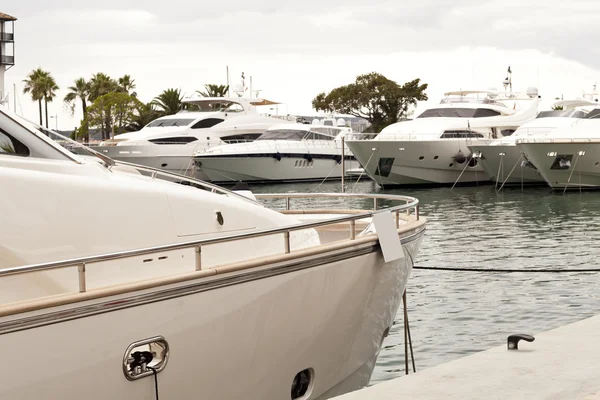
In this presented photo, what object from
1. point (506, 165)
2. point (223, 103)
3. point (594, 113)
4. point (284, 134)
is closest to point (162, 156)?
point (284, 134)

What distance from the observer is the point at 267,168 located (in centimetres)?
4706

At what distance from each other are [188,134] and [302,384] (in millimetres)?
42825

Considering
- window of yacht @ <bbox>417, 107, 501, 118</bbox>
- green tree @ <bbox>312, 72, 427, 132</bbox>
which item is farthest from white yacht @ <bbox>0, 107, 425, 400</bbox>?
green tree @ <bbox>312, 72, 427, 132</bbox>

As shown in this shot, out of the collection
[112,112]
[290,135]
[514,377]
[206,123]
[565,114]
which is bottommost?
[514,377]

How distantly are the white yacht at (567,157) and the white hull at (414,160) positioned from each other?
4379mm

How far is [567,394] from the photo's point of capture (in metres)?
5.91

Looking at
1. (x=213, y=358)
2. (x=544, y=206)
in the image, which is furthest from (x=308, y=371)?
(x=544, y=206)

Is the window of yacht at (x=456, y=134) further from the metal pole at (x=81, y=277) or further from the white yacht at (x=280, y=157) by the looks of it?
the metal pole at (x=81, y=277)

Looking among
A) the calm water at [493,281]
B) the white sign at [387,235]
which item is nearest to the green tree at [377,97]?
the calm water at [493,281]

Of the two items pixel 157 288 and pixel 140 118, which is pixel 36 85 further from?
pixel 157 288

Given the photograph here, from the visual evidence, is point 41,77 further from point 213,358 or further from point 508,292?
point 213,358

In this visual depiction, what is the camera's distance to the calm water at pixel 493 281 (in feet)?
37.5

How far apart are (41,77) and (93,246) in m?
71.8

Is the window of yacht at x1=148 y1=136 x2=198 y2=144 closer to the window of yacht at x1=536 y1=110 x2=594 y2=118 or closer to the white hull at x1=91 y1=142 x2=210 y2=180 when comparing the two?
the white hull at x1=91 y1=142 x2=210 y2=180
